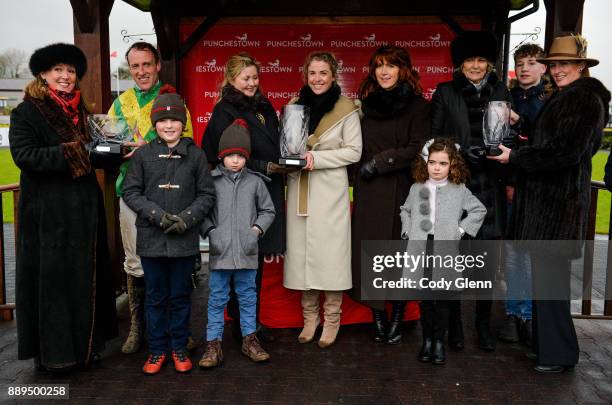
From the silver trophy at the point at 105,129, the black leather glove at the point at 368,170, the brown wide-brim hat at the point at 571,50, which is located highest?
the brown wide-brim hat at the point at 571,50

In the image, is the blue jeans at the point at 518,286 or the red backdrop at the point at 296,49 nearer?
the blue jeans at the point at 518,286

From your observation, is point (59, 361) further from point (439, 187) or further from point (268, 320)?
point (439, 187)

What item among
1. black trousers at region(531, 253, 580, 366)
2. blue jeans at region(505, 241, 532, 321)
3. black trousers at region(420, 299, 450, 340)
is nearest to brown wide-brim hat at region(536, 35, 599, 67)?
black trousers at region(531, 253, 580, 366)

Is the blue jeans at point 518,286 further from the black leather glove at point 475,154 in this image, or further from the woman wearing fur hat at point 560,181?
the black leather glove at point 475,154

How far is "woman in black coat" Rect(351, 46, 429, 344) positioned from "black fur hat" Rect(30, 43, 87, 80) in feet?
6.49

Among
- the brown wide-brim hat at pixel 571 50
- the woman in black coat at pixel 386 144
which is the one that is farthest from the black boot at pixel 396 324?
the brown wide-brim hat at pixel 571 50

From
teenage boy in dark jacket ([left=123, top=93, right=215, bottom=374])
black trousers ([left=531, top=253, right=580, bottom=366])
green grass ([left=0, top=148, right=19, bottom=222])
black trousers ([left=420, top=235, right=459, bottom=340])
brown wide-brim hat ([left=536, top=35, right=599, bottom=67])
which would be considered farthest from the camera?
green grass ([left=0, top=148, right=19, bottom=222])

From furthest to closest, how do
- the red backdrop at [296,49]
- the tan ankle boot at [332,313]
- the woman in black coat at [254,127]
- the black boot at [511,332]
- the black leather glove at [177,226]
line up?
the red backdrop at [296,49], the black boot at [511,332], the tan ankle boot at [332,313], the woman in black coat at [254,127], the black leather glove at [177,226]

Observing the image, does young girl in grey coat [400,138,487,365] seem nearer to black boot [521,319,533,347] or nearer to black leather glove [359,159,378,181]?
black leather glove [359,159,378,181]

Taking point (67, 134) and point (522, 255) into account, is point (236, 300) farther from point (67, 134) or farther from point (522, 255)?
point (522, 255)

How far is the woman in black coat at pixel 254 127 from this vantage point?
3.73 m

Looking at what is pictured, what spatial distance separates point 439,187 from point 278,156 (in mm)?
1165

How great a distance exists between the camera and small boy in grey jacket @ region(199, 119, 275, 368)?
3.51 m

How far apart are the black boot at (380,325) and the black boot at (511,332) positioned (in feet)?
3.01
